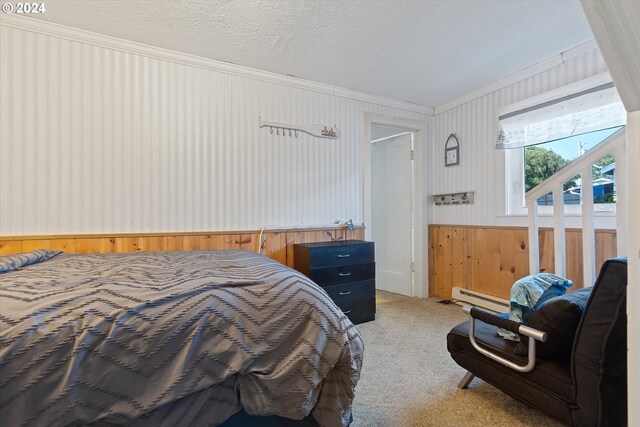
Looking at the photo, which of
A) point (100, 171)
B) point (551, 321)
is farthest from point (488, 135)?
point (100, 171)

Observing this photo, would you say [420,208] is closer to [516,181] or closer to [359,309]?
[516,181]

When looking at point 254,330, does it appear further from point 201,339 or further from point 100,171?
point 100,171

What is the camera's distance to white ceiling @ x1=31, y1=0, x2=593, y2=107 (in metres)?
1.94

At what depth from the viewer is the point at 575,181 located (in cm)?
252

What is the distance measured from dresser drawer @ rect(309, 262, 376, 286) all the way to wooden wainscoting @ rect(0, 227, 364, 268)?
45 cm

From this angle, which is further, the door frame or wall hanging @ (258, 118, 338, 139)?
the door frame

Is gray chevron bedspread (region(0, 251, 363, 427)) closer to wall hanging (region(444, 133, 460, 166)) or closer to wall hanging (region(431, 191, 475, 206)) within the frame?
wall hanging (region(431, 191, 475, 206))

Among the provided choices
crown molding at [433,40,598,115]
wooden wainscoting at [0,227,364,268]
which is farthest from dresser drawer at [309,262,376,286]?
crown molding at [433,40,598,115]

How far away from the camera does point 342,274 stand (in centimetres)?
276

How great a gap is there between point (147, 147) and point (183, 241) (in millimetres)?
812

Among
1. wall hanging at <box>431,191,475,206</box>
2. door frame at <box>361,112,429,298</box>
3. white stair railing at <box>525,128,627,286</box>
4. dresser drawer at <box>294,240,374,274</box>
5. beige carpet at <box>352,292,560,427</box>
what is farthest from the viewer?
door frame at <box>361,112,429,298</box>

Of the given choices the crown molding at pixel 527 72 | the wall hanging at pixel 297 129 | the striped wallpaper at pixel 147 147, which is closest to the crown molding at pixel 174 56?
the striped wallpaper at pixel 147 147

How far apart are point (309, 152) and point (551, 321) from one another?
2.38 metres

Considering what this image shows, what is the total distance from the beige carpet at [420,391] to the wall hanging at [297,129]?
1943 millimetres
